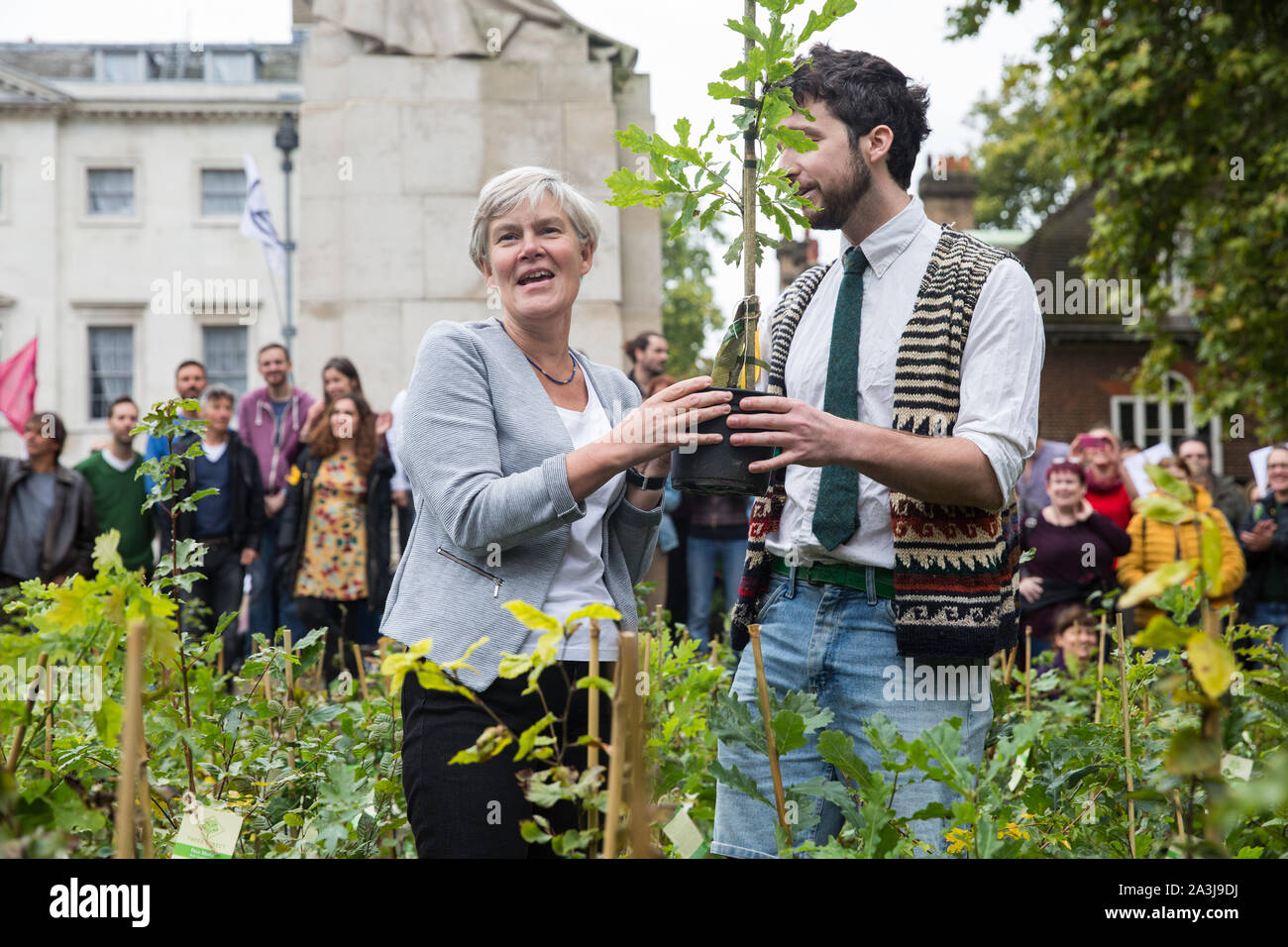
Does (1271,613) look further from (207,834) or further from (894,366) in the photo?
(207,834)

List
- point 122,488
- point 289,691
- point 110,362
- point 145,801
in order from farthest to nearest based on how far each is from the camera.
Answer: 1. point 110,362
2. point 122,488
3. point 289,691
4. point 145,801

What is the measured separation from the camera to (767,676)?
8.05ft

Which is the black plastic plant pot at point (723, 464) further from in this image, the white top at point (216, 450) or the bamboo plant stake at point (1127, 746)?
the white top at point (216, 450)

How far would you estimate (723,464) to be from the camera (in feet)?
6.59

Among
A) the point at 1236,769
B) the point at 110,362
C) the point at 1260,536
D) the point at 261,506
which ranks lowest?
the point at 1236,769

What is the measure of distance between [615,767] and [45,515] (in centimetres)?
763

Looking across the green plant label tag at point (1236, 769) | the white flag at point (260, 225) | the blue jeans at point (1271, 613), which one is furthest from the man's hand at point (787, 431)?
the white flag at point (260, 225)

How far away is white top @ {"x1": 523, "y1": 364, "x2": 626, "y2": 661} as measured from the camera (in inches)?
86.8

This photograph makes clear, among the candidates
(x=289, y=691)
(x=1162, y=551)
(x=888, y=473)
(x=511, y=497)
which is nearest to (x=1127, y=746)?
(x=888, y=473)

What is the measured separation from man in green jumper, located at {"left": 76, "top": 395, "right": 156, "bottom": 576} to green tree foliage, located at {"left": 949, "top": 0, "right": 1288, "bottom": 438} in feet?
26.4
